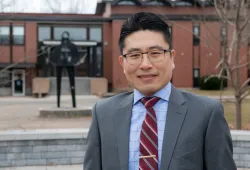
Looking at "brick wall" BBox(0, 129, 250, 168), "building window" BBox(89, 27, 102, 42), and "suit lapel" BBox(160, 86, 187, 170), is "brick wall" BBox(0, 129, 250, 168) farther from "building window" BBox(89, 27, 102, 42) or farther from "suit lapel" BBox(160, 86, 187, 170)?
"building window" BBox(89, 27, 102, 42)

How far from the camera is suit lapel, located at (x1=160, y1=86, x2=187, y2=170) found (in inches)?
67.6

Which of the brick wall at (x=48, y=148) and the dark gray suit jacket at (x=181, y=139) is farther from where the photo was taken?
the brick wall at (x=48, y=148)

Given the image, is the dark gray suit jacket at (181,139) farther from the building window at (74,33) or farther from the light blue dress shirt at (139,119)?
the building window at (74,33)

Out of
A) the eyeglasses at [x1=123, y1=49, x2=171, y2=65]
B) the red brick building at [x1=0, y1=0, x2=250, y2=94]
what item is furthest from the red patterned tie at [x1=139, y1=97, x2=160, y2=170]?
the red brick building at [x1=0, y1=0, x2=250, y2=94]

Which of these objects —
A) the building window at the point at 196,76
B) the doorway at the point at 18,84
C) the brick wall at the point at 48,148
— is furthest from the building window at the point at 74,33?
the brick wall at the point at 48,148

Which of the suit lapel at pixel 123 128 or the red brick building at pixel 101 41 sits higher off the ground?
the red brick building at pixel 101 41

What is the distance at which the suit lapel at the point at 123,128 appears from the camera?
1.79m

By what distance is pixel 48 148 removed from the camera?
687cm

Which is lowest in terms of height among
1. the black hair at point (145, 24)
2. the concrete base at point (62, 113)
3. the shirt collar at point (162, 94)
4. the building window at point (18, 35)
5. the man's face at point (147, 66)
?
the concrete base at point (62, 113)

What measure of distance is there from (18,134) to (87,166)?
524 cm

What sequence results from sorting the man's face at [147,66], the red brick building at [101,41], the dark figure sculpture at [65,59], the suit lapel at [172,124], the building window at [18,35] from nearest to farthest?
the suit lapel at [172,124]
the man's face at [147,66]
the dark figure sculpture at [65,59]
the red brick building at [101,41]
the building window at [18,35]

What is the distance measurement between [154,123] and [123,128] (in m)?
0.17

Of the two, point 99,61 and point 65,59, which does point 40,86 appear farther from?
point 65,59

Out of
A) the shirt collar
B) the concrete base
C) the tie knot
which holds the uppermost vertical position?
the shirt collar
